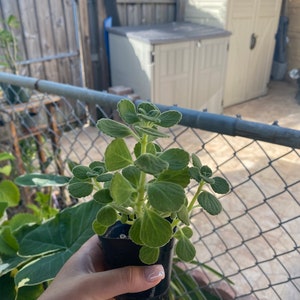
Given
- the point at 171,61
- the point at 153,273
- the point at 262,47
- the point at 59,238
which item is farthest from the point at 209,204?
the point at 262,47

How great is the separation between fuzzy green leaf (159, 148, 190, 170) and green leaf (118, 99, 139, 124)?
A: 0.20 feet

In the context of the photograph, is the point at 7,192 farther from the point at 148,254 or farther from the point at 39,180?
the point at 148,254

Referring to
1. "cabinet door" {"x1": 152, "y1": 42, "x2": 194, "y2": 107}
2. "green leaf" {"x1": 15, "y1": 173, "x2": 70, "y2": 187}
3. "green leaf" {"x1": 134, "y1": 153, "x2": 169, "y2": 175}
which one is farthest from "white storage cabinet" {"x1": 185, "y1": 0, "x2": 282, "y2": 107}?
"green leaf" {"x1": 134, "y1": 153, "x2": 169, "y2": 175}

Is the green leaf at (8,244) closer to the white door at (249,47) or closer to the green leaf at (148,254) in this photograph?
the green leaf at (148,254)

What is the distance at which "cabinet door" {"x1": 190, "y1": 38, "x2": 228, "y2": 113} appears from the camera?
11.9ft

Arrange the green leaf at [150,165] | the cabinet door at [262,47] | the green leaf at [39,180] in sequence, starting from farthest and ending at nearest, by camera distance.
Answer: the cabinet door at [262,47]
the green leaf at [39,180]
the green leaf at [150,165]

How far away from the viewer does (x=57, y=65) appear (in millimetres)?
3488

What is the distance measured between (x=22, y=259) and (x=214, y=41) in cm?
333

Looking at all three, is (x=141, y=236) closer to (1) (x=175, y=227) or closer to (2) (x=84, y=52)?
(1) (x=175, y=227)

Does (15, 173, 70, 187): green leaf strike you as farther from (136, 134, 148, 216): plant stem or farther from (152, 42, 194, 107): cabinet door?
(152, 42, 194, 107): cabinet door

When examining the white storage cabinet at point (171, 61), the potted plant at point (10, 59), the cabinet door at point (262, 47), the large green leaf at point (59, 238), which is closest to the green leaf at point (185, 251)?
the large green leaf at point (59, 238)

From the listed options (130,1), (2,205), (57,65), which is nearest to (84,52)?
(57,65)

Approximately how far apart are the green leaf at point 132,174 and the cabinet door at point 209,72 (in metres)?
3.28

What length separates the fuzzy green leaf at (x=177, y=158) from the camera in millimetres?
411
